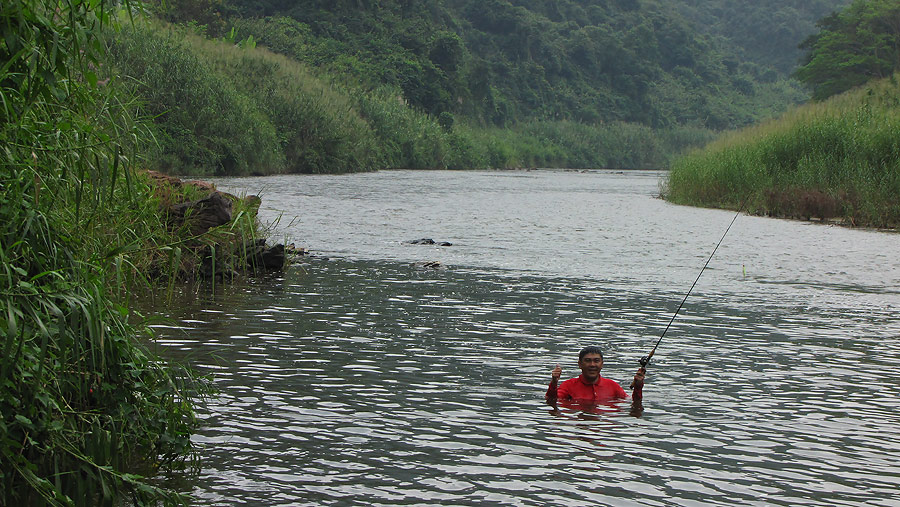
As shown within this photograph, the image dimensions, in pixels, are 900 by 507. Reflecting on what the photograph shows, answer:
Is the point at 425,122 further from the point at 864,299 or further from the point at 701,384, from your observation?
the point at 701,384

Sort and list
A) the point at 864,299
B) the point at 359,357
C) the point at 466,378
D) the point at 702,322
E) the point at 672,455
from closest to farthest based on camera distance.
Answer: the point at 672,455 < the point at 466,378 < the point at 359,357 < the point at 702,322 < the point at 864,299

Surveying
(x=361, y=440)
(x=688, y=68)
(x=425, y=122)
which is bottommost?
(x=361, y=440)

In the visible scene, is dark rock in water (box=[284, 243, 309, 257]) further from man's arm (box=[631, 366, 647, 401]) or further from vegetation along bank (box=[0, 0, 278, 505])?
vegetation along bank (box=[0, 0, 278, 505])

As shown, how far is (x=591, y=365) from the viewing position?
9602 mm

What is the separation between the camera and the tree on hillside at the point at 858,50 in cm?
6138

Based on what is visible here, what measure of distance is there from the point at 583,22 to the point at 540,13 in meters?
7.72

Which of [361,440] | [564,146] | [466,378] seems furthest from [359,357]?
[564,146]

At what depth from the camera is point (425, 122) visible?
79500 mm

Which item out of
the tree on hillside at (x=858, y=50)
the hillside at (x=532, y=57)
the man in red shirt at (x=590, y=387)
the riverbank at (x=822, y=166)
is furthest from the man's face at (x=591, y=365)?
the hillside at (x=532, y=57)

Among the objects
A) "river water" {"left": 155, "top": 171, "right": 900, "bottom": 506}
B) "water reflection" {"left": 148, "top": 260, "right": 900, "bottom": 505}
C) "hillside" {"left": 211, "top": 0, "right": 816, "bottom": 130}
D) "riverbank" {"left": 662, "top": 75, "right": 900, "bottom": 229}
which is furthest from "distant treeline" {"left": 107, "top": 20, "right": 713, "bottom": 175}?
"riverbank" {"left": 662, "top": 75, "right": 900, "bottom": 229}

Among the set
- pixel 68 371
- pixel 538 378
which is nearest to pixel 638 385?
pixel 538 378

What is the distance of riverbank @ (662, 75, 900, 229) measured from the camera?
29906mm

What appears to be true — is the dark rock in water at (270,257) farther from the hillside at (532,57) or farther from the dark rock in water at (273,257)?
the hillside at (532,57)

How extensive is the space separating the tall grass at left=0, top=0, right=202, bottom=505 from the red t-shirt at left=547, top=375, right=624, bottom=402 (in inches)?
158
